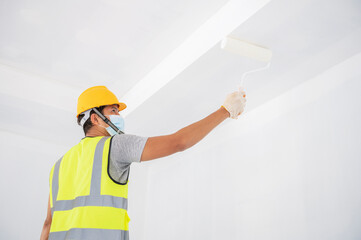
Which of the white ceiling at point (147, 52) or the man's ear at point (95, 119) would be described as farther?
the white ceiling at point (147, 52)

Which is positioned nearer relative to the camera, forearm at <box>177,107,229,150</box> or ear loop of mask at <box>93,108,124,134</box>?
forearm at <box>177,107,229,150</box>

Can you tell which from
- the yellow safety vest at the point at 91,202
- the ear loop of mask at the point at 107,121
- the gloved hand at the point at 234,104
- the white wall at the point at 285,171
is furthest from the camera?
the white wall at the point at 285,171

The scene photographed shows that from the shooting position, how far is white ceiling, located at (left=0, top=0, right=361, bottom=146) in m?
2.36

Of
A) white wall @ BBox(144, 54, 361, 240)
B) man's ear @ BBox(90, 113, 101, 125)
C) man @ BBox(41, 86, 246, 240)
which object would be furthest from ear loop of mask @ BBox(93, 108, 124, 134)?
white wall @ BBox(144, 54, 361, 240)

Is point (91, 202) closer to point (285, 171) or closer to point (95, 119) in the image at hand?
point (95, 119)

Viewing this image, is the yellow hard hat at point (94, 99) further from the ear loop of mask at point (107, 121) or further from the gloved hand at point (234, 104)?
the gloved hand at point (234, 104)

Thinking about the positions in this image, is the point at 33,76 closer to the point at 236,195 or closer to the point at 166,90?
the point at 166,90

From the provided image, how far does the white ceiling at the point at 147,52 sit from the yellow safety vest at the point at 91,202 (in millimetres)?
1307

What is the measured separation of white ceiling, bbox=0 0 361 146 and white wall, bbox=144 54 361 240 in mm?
219

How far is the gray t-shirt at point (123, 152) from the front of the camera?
4.85ft

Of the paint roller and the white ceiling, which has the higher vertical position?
the white ceiling

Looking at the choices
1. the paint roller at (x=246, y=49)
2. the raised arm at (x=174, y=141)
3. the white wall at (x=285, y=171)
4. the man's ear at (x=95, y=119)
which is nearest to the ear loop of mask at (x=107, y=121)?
the man's ear at (x=95, y=119)

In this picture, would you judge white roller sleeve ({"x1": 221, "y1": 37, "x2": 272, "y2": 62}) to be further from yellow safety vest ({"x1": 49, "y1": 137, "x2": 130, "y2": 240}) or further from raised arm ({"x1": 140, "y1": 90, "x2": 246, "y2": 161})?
yellow safety vest ({"x1": 49, "y1": 137, "x2": 130, "y2": 240})

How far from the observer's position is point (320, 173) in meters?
2.50
